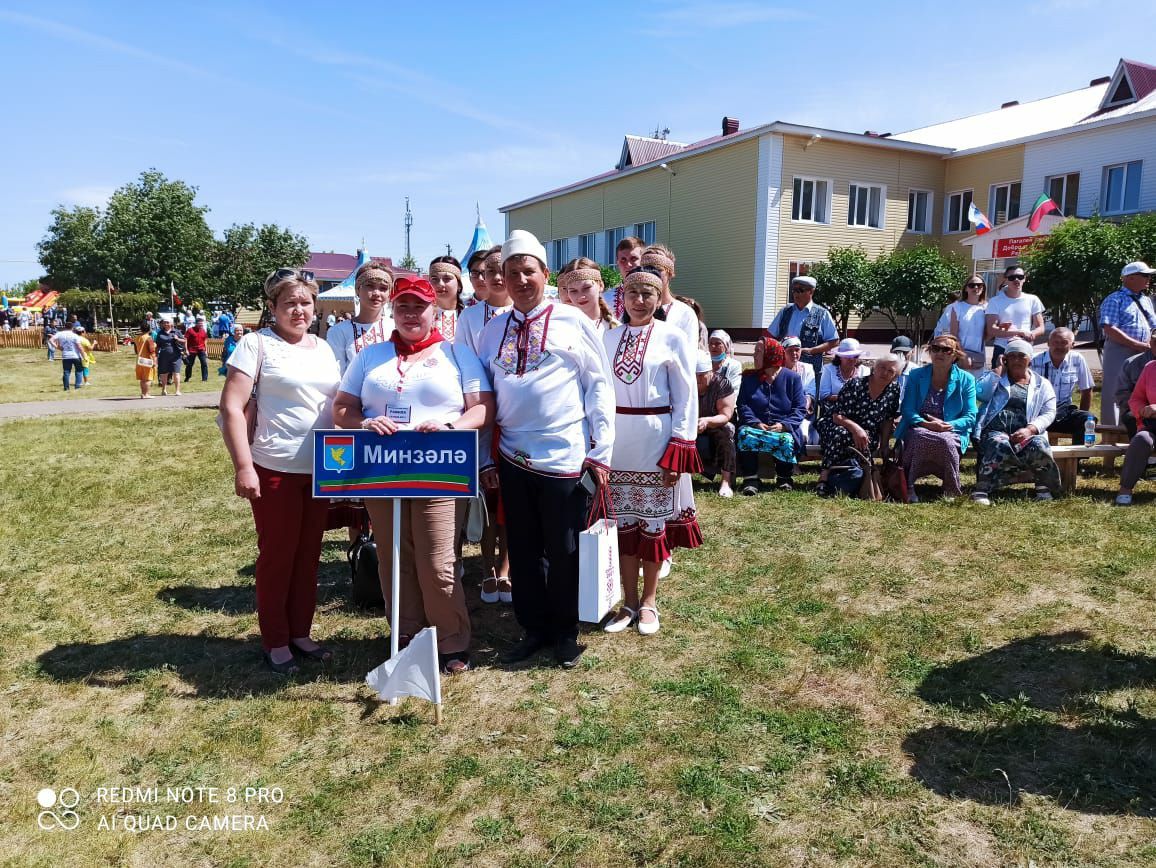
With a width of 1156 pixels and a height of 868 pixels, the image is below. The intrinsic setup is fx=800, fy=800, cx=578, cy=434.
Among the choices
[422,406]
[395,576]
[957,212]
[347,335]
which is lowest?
[395,576]

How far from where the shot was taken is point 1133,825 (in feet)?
9.19

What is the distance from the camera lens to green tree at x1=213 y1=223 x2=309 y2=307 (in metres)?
51.4

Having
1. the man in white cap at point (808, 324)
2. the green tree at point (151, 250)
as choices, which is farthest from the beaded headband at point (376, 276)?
the green tree at point (151, 250)

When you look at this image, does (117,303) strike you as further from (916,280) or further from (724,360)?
(724,360)

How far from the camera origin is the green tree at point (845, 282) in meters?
24.8

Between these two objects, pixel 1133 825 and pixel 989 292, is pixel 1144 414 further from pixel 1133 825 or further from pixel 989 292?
pixel 989 292

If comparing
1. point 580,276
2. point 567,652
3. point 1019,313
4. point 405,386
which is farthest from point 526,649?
point 1019,313

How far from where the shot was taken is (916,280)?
2391 centimetres

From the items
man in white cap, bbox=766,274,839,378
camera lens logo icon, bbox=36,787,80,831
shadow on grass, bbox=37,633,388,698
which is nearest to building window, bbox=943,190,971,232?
man in white cap, bbox=766,274,839,378

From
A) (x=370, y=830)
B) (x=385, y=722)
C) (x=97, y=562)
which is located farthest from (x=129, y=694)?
(x=97, y=562)

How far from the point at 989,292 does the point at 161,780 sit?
30.4 metres

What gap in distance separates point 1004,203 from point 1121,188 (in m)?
3.86

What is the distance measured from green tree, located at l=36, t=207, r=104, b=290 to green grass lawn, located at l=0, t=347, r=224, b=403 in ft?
66.9

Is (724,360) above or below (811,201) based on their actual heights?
below
